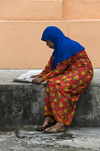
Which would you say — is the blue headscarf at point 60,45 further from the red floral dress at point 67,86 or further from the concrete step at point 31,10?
the concrete step at point 31,10

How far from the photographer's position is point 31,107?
10.1ft

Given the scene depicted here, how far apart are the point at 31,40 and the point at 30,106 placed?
2247 mm

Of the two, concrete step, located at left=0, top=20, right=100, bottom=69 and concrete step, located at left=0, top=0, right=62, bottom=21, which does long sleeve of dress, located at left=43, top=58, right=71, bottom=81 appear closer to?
concrete step, located at left=0, top=20, right=100, bottom=69

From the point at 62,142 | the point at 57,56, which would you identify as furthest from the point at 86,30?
the point at 62,142

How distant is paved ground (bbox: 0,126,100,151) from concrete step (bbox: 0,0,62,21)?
8.78ft

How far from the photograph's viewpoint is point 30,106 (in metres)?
3.07

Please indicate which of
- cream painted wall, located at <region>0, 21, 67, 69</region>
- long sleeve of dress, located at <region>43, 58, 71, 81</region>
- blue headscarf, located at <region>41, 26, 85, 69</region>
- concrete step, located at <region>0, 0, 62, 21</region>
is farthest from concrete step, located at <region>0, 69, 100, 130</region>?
concrete step, located at <region>0, 0, 62, 21</region>

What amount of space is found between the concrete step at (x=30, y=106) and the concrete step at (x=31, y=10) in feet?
7.57

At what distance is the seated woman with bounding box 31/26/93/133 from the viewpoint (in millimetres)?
2812

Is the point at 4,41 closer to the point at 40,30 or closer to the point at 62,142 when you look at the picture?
the point at 40,30

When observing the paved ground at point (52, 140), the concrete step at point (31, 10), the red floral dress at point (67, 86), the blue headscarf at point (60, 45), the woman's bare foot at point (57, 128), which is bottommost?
the paved ground at point (52, 140)

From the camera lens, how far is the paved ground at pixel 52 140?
2441 mm

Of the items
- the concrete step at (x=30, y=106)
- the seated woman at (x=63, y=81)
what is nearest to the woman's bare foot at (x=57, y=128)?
the seated woman at (x=63, y=81)

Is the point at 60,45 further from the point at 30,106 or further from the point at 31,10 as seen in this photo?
the point at 31,10
